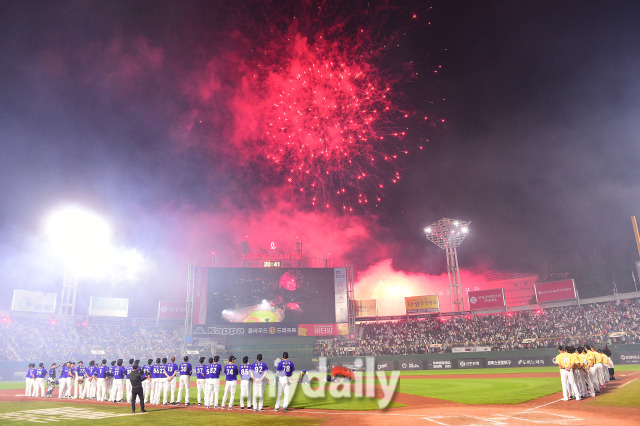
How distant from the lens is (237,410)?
55.1ft

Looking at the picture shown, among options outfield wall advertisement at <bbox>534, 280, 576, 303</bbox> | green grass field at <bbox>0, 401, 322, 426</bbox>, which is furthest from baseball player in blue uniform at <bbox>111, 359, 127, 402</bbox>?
outfield wall advertisement at <bbox>534, 280, 576, 303</bbox>

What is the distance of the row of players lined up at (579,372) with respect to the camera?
16312mm

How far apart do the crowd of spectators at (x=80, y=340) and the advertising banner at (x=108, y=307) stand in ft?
6.02

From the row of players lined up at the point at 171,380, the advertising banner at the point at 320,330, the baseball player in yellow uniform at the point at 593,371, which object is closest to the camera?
the row of players lined up at the point at 171,380

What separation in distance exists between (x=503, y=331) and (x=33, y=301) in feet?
225

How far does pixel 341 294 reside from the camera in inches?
2175

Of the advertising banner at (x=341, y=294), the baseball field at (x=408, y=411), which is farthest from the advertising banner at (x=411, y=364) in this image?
the baseball field at (x=408, y=411)

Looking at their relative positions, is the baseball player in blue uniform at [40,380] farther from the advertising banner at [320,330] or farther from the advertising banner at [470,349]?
the advertising banner at [470,349]

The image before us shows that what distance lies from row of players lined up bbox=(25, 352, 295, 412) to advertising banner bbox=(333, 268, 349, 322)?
34.3m

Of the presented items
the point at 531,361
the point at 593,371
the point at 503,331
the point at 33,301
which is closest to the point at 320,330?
the point at 503,331

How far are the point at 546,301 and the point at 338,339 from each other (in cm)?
3083

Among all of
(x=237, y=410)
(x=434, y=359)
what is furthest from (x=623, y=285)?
(x=237, y=410)

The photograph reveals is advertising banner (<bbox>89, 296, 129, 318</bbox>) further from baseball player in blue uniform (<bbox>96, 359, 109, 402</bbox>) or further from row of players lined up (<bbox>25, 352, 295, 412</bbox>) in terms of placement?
baseball player in blue uniform (<bbox>96, 359, 109, 402</bbox>)

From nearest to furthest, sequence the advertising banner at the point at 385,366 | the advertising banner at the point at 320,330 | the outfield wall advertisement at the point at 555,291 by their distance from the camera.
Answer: the advertising banner at the point at 385,366, the advertising banner at the point at 320,330, the outfield wall advertisement at the point at 555,291
